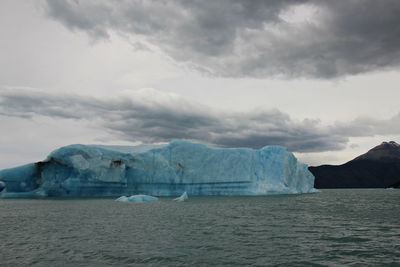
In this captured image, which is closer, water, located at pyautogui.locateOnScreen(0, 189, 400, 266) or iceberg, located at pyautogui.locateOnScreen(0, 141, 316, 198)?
water, located at pyautogui.locateOnScreen(0, 189, 400, 266)

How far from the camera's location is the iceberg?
31.8 meters

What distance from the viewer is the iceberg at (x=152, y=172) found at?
31750mm

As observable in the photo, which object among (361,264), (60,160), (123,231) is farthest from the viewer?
(60,160)

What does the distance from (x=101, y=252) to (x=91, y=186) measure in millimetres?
26205

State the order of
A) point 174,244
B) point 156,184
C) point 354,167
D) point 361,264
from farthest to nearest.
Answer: point 354,167
point 156,184
point 174,244
point 361,264

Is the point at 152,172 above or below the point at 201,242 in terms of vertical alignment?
above

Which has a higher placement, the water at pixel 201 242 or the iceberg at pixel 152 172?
the iceberg at pixel 152 172

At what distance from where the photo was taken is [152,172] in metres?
34.0

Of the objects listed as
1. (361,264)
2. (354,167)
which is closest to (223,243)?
(361,264)

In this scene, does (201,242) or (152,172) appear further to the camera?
(152,172)

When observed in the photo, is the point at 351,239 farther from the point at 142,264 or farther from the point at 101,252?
the point at 101,252

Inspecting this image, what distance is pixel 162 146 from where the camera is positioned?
3506cm

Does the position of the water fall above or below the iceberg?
below

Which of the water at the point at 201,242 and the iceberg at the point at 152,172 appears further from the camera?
the iceberg at the point at 152,172
